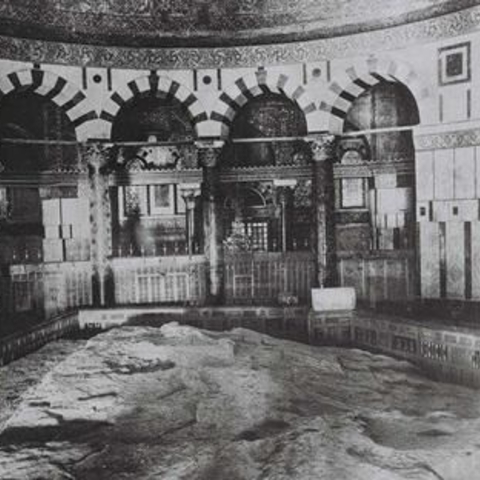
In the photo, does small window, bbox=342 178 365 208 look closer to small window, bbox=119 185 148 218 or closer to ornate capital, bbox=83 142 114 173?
small window, bbox=119 185 148 218

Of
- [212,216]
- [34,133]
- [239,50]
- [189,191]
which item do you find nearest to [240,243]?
[189,191]

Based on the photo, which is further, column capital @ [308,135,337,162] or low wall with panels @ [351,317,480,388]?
column capital @ [308,135,337,162]

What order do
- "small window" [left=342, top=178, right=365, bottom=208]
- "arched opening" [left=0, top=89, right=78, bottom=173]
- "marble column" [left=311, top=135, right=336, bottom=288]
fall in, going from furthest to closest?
"small window" [left=342, top=178, right=365, bottom=208] < "arched opening" [left=0, top=89, right=78, bottom=173] < "marble column" [left=311, top=135, right=336, bottom=288]

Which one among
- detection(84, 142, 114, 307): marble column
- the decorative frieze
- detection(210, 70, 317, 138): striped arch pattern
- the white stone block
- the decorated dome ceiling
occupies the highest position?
the decorated dome ceiling

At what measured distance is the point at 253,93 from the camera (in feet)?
38.4

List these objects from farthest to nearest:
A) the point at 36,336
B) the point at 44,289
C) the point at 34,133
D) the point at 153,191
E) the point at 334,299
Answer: the point at 153,191
the point at 34,133
the point at 44,289
the point at 334,299
the point at 36,336

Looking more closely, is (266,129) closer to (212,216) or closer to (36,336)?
(212,216)

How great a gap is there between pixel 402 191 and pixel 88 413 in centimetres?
964

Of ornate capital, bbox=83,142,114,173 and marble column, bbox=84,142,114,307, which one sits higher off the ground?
ornate capital, bbox=83,142,114,173

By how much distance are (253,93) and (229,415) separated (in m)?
7.72

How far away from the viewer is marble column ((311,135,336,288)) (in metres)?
11.0

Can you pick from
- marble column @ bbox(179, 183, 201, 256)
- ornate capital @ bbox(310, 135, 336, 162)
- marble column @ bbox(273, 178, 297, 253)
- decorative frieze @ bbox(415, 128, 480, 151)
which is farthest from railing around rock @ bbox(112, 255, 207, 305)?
decorative frieze @ bbox(415, 128, 480, 151)

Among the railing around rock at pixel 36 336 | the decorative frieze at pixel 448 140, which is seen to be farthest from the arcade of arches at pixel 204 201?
the decorative frieze at pixel 448 140

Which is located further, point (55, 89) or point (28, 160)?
point (28, 160)
